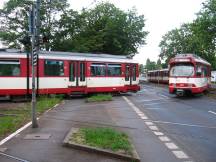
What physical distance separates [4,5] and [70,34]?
7981 millimetres

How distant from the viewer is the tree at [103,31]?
173 feet

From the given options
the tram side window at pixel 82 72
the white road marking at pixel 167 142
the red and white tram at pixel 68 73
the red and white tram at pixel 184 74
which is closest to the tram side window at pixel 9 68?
the red and white tram at pixel 68 73

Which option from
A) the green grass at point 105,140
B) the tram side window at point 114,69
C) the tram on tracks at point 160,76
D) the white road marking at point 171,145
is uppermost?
the tram side window at point 114,69

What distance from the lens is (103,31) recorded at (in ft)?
206

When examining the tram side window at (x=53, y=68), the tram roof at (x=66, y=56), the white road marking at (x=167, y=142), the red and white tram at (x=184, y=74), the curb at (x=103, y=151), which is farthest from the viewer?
the red and white tram at (x=184, y=74)

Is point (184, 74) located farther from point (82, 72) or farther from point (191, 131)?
point (191, 131)

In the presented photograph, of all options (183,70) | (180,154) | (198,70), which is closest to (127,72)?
(183,70)

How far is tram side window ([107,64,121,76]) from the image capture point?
35.3 metres

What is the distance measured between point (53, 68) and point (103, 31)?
3283 cm

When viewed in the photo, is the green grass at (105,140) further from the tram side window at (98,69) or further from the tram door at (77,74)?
the tram side window at (98,69)

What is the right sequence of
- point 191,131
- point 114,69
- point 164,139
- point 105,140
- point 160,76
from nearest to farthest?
point 105,140 < point 164,139 < point 191,131 < point 114,69 < point 160,76

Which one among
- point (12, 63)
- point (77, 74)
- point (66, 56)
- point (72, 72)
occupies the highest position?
point (66, 56)

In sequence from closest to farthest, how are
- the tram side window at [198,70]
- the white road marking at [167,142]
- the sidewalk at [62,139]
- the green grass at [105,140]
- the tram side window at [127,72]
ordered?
the sidewalk at [62,139], the white road marking at [167,142], the green grass at [105,140], the tram side window at [198,70], the tram side window at [127,72]

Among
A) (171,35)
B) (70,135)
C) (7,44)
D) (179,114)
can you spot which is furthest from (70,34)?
(171,35)
